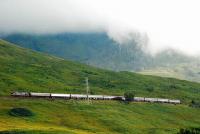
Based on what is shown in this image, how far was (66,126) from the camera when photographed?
188 metres

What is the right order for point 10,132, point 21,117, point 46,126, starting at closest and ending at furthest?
point 10,132
point 46,126
point 21,117

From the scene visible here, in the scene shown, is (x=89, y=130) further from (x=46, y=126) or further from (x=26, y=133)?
(x=26, y=133)

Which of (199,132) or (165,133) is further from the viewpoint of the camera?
(165,133)

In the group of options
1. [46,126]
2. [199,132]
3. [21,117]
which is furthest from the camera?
[21,117]

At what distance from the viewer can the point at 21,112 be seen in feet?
645

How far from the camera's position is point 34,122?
187m

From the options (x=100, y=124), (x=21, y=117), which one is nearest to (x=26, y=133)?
(x=21, y=117)

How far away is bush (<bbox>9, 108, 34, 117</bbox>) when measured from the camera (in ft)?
636

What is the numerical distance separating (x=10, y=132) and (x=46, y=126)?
31736 mm

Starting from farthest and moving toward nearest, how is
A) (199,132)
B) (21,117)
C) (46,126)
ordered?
(21,117), (46,126), (199,132)

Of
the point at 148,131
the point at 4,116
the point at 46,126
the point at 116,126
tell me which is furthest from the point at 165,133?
the point at 4,116

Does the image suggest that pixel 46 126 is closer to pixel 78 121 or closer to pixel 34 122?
pixel 34 122

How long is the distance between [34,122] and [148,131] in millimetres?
44629

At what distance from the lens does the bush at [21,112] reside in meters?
194
